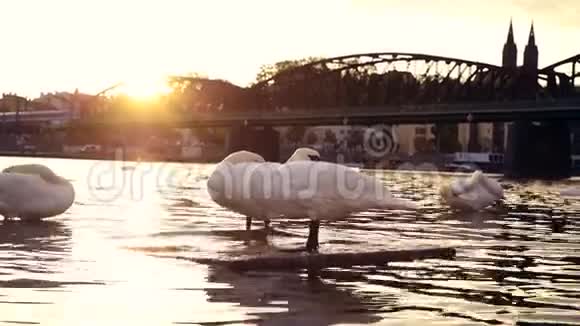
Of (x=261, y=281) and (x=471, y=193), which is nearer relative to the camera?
(x=261, y=281)

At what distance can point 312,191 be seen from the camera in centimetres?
1510

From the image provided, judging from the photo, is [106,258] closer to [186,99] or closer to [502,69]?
[502,69]

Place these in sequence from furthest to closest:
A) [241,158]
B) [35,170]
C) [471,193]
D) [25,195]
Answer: [471,193], [35,170], [25,195], [241,158]

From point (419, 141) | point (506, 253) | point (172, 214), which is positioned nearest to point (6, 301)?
point (506, 253)

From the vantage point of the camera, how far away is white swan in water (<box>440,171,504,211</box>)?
A: 3191cm

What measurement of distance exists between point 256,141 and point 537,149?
126 feet

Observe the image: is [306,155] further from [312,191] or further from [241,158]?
[312,191]

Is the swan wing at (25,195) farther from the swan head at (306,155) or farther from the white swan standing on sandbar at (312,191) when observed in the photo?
the white swan standing on sandbar at (312,191)

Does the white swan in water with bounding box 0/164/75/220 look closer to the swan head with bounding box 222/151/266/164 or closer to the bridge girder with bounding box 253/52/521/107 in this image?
the swan head with bounding box 222/151/266/164

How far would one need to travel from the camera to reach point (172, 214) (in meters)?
26.8

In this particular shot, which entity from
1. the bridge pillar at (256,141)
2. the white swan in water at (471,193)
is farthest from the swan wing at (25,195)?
the bridge pillar at (256,141)

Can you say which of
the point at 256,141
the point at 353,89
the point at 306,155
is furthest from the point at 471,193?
the point at 353,89

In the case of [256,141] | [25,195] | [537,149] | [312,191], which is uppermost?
[256,141]

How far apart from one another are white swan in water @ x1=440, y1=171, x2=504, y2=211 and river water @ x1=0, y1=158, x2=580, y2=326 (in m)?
9.18
